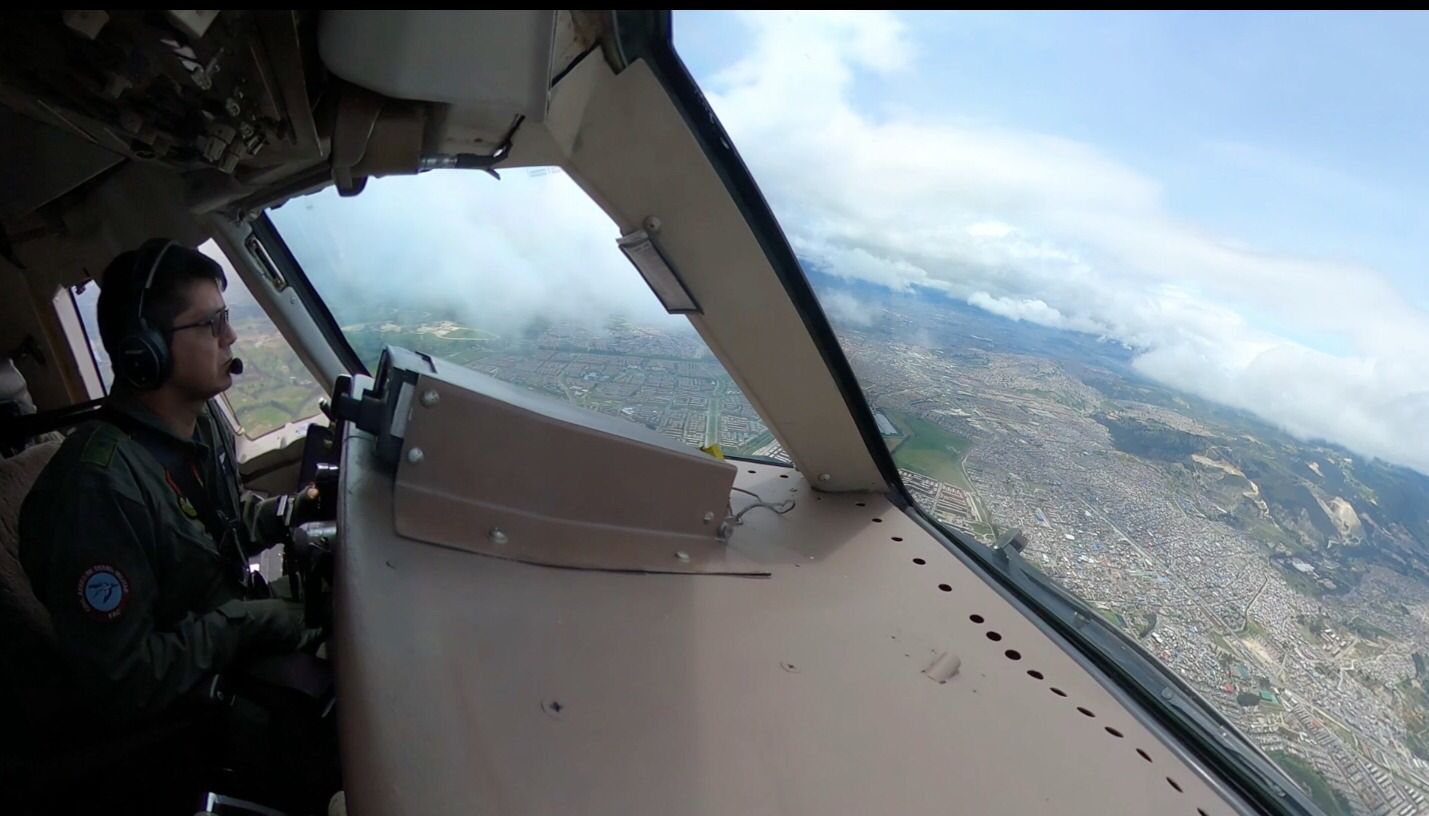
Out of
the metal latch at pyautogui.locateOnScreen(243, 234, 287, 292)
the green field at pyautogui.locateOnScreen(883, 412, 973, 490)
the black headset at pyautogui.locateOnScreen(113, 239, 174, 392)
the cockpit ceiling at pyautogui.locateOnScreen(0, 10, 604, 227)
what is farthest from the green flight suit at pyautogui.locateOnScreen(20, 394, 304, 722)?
the green field at pyautogui.locateOnScreen(883, 412, 973, 490)

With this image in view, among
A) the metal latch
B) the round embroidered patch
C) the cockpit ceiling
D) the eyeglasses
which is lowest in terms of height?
the round embroidered patch

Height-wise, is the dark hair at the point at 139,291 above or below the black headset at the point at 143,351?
above

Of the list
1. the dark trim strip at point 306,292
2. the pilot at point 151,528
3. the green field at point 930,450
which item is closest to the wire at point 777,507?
the green field at point 930,450

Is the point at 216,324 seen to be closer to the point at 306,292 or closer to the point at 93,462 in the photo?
the point at 93,462

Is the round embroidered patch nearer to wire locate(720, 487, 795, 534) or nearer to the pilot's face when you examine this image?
the pilot's face

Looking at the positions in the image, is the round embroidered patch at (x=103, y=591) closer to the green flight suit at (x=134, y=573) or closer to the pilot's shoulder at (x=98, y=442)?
the green flight suit at (x=134, y=573)
